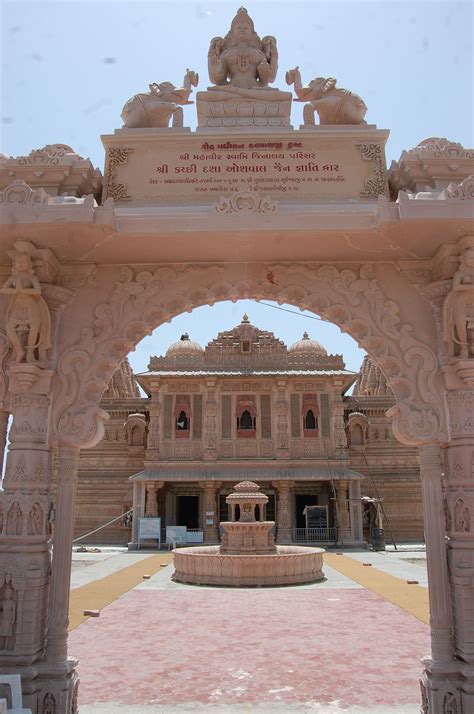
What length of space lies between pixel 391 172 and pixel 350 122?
72 centimetres

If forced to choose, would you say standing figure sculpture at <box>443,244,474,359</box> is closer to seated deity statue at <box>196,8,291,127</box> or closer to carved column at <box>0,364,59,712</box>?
seated deity statue at <box>196,8,291,127</box>

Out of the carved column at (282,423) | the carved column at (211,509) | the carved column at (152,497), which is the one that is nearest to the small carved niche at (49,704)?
the carved column at (211,509)

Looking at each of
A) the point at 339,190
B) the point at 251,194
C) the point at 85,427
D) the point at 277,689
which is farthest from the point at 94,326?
the point at 277,689

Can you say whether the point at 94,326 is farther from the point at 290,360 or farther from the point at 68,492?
the point at 290,360

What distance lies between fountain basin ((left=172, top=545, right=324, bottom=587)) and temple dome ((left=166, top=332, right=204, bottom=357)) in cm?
1689

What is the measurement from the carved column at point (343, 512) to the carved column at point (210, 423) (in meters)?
5.88

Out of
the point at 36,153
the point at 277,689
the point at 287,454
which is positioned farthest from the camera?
the point at 287,454

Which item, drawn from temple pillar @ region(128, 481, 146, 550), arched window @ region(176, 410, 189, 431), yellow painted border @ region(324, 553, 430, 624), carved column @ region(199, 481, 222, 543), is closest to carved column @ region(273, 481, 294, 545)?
carved column @ region(199, 481, 222, 543)

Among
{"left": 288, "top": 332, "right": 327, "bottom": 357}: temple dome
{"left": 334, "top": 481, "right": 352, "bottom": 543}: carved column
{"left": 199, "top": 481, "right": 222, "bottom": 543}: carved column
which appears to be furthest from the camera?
{"left": 288, "top": 332, "right": 327, "bottom": 357}: temple dome

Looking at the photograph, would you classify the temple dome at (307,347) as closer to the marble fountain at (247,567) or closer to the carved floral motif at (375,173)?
the marble fountain at (247,567)

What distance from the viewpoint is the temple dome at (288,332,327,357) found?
1259 inches

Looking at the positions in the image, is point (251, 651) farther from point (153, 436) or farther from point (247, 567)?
point (153, 436)

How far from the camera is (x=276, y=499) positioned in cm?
2759

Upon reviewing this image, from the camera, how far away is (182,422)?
28.3m
